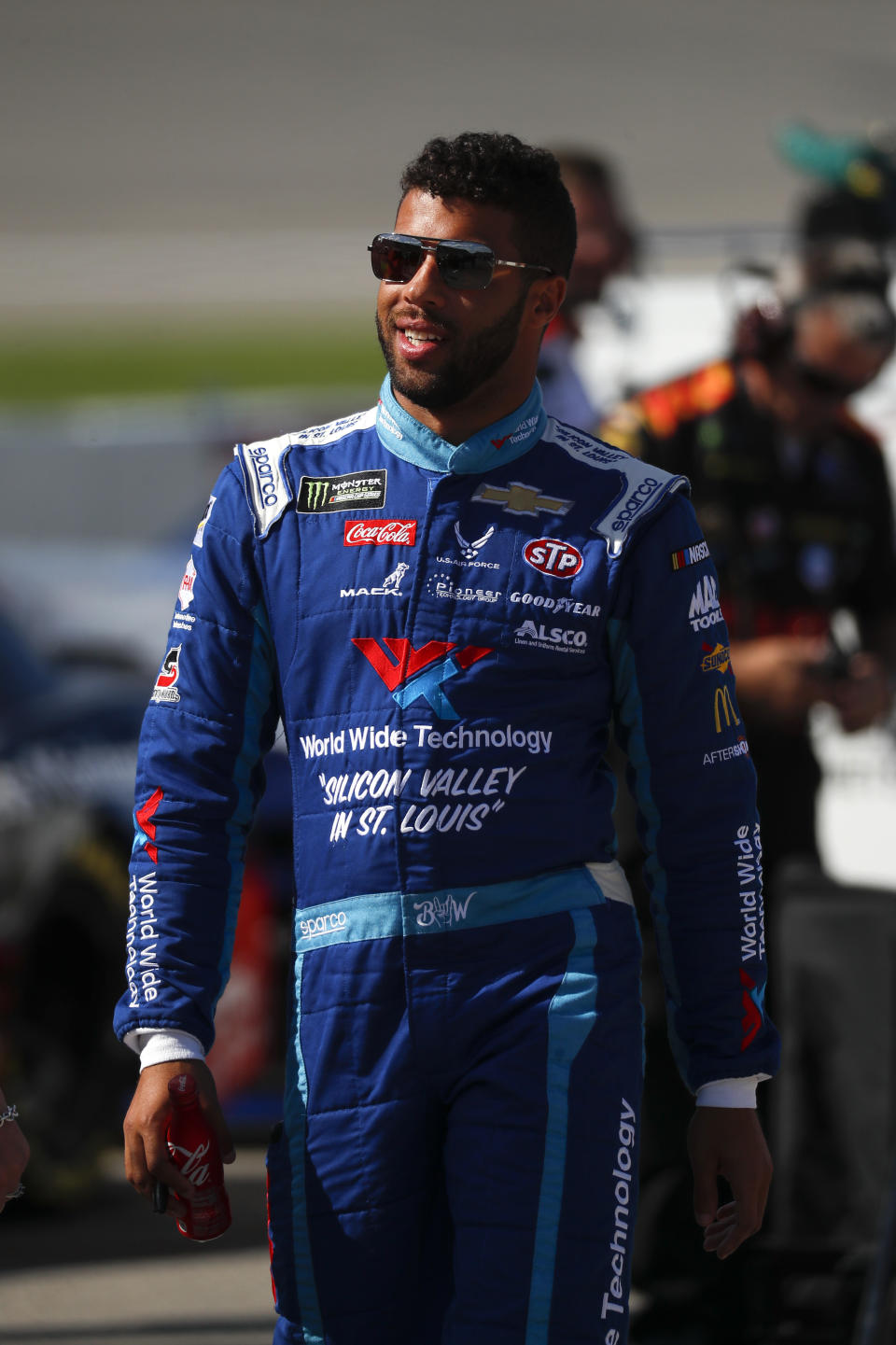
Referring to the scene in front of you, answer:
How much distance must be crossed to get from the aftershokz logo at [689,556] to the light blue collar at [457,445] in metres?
0.24

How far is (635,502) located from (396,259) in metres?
0.42

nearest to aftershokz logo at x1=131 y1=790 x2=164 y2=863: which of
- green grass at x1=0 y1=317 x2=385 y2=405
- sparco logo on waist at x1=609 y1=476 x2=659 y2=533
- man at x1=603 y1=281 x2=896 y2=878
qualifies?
sparco logo on waist at x1=609 y1=476 x2=659 y2=533

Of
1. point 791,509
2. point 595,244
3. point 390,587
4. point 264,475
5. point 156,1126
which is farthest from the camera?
point 595,244

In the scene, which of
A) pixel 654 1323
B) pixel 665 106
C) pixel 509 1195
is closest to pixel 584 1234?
pixel 509 1195

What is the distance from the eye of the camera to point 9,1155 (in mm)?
2422

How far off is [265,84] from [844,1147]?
1549cm

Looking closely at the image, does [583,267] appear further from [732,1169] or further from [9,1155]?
[9,1155]

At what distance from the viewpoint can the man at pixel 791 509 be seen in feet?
13.7

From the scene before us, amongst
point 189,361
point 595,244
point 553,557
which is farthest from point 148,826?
point 189,361

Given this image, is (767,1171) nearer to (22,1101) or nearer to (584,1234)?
(584,1234)

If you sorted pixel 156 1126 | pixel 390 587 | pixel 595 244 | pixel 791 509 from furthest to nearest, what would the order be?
pixel 595 244 < pixel 791 509 < pixel 390 587 < pixel 156 1126

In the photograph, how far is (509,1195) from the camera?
2.30 m

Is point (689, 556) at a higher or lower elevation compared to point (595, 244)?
lower

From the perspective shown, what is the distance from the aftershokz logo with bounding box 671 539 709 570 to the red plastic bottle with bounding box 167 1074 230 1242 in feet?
2.80
